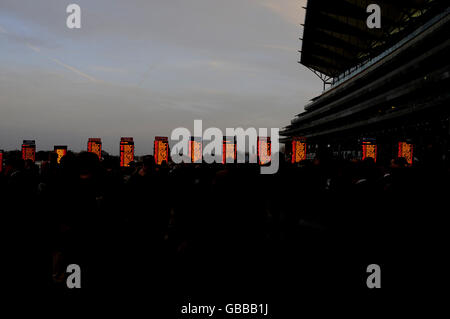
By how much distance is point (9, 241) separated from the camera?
17.3ft

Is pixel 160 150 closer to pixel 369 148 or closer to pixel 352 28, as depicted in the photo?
pixel 369 148

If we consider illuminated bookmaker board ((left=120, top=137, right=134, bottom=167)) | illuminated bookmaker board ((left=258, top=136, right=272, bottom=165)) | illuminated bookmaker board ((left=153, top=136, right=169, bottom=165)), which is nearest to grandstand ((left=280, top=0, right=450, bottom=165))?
illuminated bookmaker board ((left=258, top=136, right=272, bottom=165))

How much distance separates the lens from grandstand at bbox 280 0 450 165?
1292 inches

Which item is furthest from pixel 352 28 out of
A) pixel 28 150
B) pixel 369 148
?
pixel 28 150

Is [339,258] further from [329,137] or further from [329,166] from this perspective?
[329,137]

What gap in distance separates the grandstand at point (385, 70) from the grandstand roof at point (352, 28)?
4.2 inches

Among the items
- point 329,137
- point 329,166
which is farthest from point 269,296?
point 329,137

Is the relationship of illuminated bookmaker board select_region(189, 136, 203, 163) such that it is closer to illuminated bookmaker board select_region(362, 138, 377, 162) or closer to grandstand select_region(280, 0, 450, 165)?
illuminated bookmaker board select_region(362, 138, 377, 162)

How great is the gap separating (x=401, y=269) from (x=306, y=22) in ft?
166

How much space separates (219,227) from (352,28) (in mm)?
52656

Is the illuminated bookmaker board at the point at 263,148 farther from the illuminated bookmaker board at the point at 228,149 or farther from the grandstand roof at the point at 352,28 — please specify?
the grandstand roof at the point at 352,28

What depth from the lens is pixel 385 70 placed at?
144ft

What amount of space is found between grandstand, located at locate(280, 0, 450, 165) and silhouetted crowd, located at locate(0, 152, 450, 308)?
59.1 feet

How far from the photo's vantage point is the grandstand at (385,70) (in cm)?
3281
